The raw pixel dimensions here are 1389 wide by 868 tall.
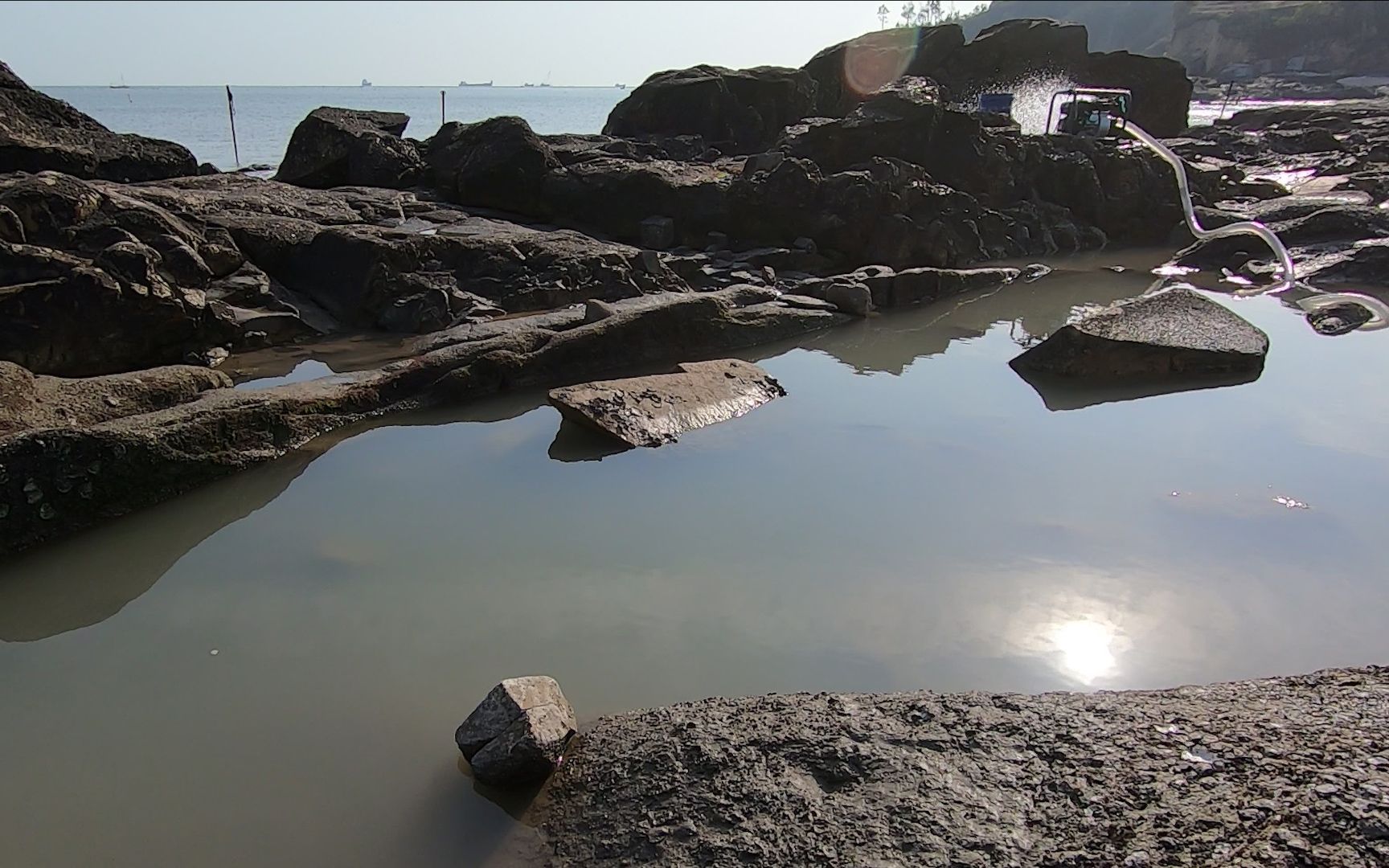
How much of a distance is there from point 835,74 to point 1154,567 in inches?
868

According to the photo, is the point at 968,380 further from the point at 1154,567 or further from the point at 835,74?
the point at 835,74

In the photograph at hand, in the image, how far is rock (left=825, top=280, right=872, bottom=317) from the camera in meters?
9.61

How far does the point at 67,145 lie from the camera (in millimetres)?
10148

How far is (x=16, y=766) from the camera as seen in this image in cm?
293

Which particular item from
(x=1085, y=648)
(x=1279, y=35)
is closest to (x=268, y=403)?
(x=1085, y=648)

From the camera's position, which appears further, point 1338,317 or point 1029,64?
point 1029,64

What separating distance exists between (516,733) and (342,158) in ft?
41.2

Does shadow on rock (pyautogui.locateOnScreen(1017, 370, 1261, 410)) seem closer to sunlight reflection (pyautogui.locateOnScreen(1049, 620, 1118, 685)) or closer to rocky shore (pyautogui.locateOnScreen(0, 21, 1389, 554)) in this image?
rocky shore (pyautogui.locateOnScreen(0, 21, 1389, 554))

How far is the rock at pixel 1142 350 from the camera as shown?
725 centimetres

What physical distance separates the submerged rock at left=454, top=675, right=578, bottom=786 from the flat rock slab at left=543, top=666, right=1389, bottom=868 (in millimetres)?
83

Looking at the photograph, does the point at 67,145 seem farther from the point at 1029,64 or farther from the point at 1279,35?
the point at 1279,35

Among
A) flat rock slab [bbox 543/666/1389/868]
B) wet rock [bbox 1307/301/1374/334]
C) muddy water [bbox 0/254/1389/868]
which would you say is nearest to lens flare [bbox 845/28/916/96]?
wet rock [bbox 1307/301/1374/334]

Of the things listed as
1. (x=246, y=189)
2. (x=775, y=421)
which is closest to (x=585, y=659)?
(x=775, y=421)

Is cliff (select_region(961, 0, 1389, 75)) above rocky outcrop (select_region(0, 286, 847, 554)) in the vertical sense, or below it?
above
